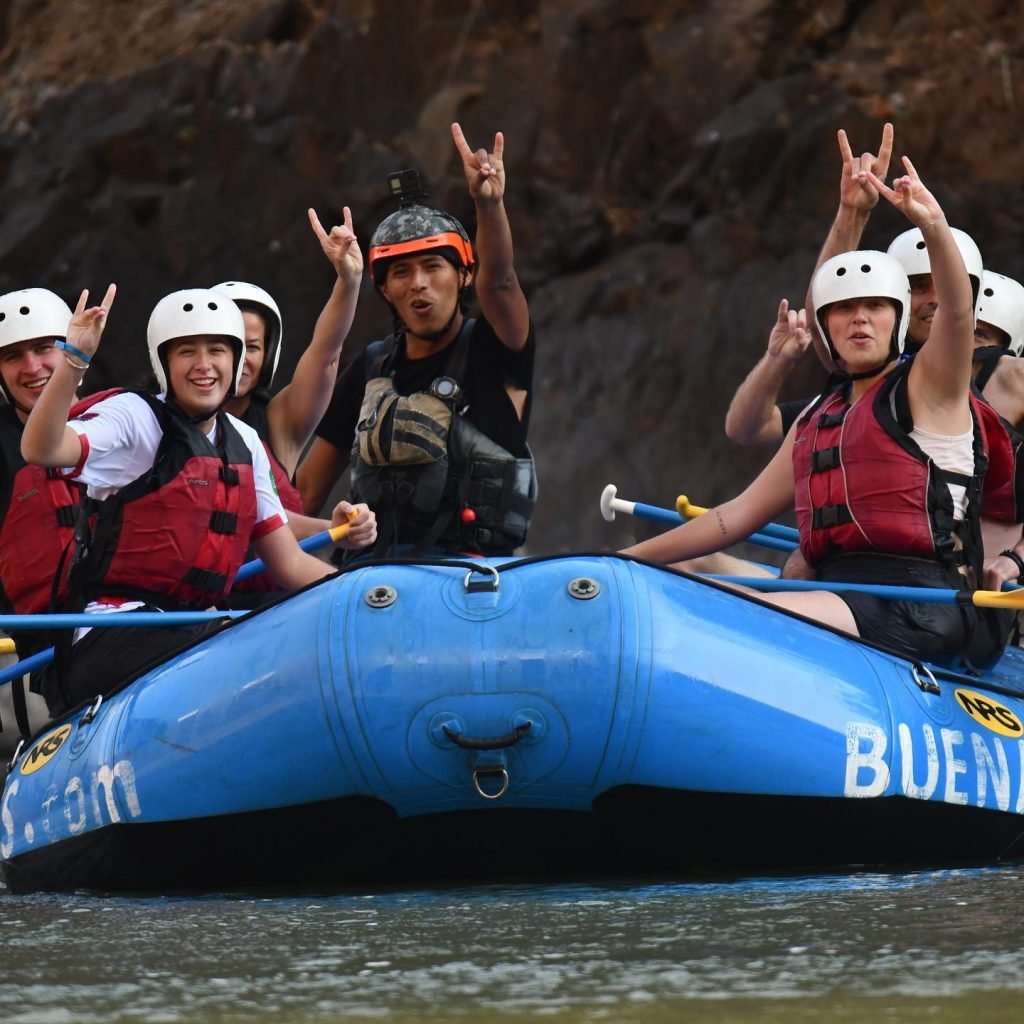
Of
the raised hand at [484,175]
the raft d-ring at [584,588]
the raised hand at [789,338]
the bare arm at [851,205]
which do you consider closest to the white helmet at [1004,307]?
the bare arm at [851,205]

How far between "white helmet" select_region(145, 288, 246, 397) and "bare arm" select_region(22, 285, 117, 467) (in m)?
0.38

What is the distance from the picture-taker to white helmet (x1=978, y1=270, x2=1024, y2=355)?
623 cm

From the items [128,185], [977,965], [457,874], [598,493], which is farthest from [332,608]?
[128,185]

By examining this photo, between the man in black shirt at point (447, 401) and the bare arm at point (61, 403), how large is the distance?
3.65ft

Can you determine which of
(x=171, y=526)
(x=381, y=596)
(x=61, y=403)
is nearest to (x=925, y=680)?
(x=381, y=596)

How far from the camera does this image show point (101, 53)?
15180 millimetres

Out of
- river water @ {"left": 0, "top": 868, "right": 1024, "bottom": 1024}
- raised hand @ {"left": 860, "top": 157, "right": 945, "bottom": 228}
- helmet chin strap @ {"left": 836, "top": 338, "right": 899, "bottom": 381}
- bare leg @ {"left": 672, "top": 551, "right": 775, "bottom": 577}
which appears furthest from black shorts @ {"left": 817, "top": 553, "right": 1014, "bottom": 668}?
bare leg @ {"left": 672, "top": 551, "right": 775, "bottom": 577}

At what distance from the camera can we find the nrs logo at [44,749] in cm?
526

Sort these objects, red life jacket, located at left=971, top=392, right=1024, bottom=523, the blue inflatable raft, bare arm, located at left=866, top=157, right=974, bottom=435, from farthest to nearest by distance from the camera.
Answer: red life jacket, located at left=971, top=392, right=1024, bottom=523 < bare arm, located at left=866, top=157, right=974, bottom=435 < the blue inflatable raft

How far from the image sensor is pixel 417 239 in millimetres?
5828

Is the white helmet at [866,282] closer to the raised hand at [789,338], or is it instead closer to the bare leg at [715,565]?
the raised hand at [789,338]

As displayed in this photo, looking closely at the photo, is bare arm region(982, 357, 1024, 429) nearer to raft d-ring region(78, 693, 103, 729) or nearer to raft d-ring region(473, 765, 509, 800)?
raft d-ring region(473, 765, 509, 800)

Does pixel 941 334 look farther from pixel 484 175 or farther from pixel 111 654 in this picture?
pixel 111 654

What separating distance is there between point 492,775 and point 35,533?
175 centimetres
